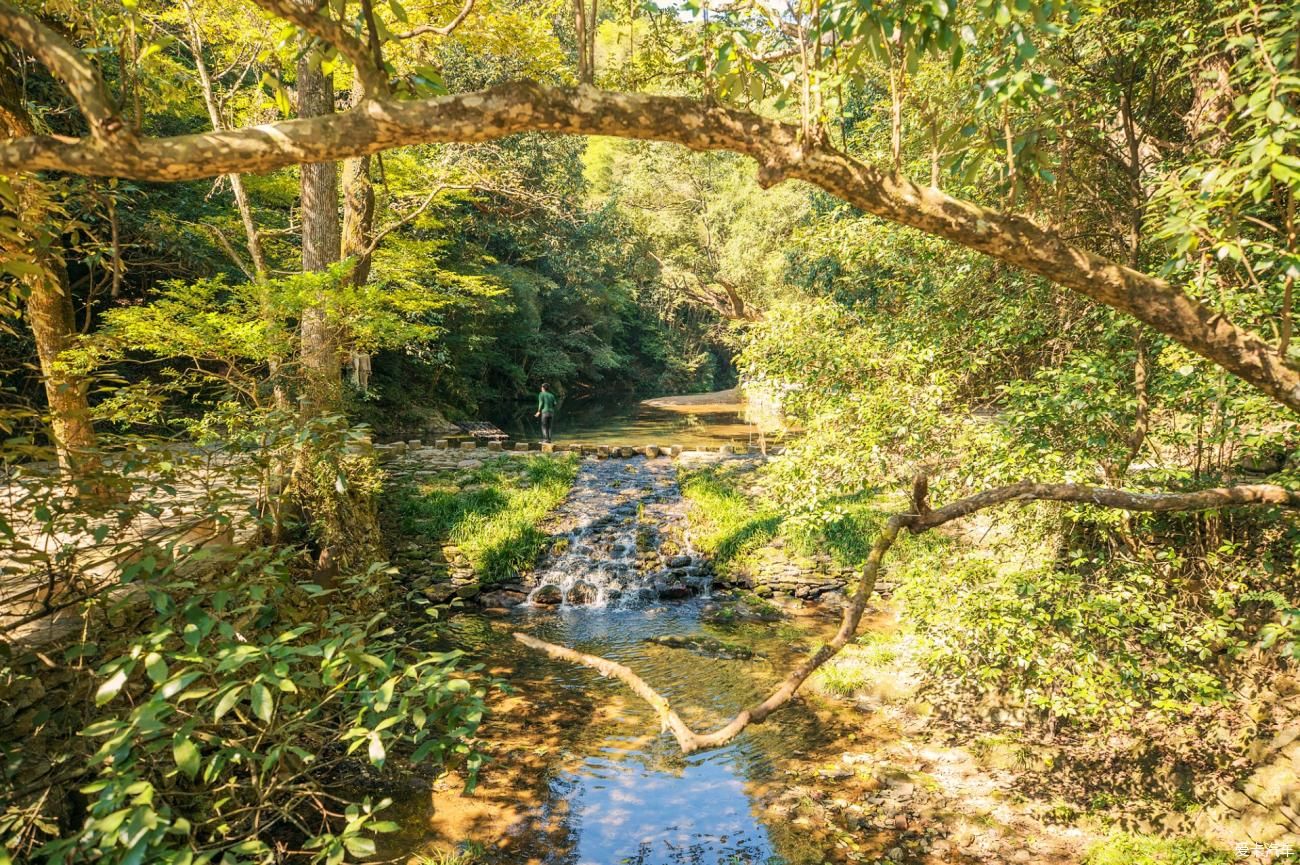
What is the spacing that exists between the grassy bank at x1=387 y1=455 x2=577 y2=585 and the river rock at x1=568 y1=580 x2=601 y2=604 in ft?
3.10

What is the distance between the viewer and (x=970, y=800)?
580 centimetres

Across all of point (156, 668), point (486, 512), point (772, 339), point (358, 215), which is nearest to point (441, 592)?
point (486, 512)

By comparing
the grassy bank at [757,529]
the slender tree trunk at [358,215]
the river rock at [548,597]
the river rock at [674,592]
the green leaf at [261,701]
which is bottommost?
the river rock at [674,592]

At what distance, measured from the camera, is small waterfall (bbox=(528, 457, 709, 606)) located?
1123cm

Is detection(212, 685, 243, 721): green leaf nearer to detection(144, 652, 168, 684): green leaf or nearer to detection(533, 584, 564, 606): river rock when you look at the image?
detection(144, 652, 168, 684): green leaf

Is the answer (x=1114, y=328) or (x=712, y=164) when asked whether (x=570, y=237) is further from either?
(x=1114, y=328)

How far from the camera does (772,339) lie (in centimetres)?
794

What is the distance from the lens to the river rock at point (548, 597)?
11.0 meters

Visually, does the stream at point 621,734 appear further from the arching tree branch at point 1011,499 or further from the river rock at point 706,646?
the arching tree branch at point 1011,499

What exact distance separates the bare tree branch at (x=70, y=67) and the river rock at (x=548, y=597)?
31.9ft

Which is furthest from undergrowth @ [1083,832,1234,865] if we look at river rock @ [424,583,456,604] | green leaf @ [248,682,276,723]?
river rock @ [424,583,456,604]

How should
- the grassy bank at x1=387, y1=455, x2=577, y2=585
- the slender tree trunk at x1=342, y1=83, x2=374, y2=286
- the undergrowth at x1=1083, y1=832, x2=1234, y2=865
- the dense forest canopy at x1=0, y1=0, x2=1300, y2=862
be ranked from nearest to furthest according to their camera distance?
1. the dense forest canopy at x1=0, y1=0, x2=1300, y2=862
2. the undergrowth at x1=1083, y1=832, x2=1234, y2=865
3. the slender tree trunk at x1=342, y1=83, x2=374, y2=286
4. the grassy bank at x1=387, y1=455, x2=577, y2=585

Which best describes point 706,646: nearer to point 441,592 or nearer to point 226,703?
point 441,592

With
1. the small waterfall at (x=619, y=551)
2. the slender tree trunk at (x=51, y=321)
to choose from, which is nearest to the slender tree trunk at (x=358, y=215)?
the slender tree trunk at (x=51, y=321)
